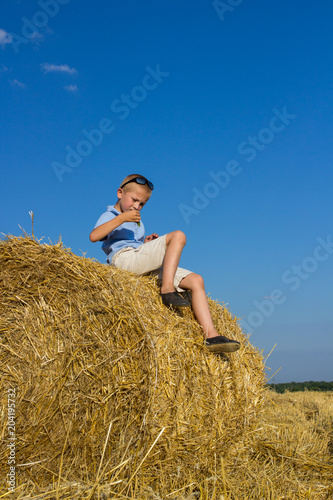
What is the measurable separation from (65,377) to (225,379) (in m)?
1.26

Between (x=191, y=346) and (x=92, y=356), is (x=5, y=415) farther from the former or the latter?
(x=191, y=346)

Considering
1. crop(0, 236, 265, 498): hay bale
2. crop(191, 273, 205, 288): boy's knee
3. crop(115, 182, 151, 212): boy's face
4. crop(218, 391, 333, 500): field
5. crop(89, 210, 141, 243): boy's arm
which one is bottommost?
crop(218, 391, 333, 500): field

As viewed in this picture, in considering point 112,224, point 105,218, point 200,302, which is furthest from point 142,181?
point 200,302

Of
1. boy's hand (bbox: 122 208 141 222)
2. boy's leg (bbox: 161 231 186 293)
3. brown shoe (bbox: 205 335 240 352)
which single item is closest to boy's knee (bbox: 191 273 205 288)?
boy's leg (bbox: 161 231 186 293)

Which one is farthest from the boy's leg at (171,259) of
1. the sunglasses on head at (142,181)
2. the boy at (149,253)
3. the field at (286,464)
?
the field at (286,464)

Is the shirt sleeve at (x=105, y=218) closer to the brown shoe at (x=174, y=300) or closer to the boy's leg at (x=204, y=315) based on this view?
the boy's leg at (x=204, y=315)

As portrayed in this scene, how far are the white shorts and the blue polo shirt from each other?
34 centimetres

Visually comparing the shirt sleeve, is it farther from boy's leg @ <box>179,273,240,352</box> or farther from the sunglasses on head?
boy's leg @ <box>179,273,240,352</box>

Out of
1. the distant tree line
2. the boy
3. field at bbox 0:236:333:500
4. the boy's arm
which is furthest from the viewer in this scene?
the distant tree line

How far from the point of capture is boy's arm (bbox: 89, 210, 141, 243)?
12.4 feet

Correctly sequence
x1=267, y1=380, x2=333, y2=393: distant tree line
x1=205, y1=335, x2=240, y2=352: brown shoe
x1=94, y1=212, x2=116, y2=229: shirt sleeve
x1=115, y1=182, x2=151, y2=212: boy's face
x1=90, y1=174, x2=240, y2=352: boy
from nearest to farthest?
x1=205, y1=335, x2=240, y2=352: brown shoe → x1=90, y1=174, x2=240, y2=352: boy → x1=94, y1=212, x2=116, y2=229: shirt sleeve → x1=115, y1=182, x2=151, y2=212: boy's face → x1=267, y1=380, x2=333, y2=393: distant tree line

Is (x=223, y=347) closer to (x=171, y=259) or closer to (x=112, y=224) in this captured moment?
(x=171, y=259)

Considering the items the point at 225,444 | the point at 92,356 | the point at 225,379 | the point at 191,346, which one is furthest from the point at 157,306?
the point at 225,444

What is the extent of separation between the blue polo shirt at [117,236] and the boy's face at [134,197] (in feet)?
0.39
